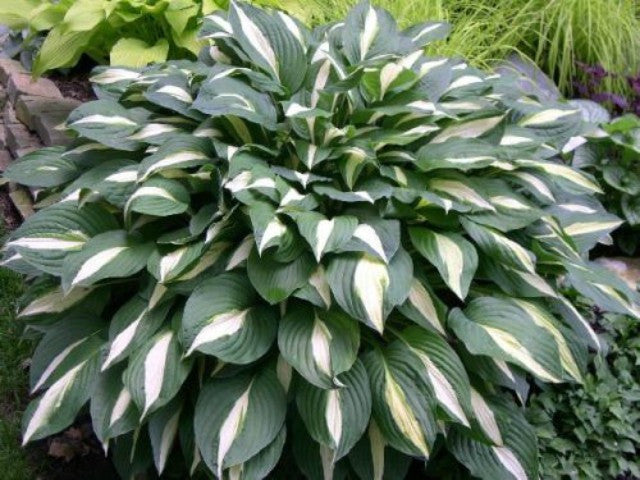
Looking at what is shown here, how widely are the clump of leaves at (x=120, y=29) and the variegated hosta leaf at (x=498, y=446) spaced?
2074 mm

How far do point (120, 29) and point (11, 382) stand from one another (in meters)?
1.68

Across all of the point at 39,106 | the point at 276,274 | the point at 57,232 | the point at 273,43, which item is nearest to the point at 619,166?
the point at 273,43

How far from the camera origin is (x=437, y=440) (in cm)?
192

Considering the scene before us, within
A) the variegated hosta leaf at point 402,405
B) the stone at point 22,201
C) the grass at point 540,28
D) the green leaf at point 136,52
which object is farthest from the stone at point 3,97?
the variegated hosta leaf at point 402,405

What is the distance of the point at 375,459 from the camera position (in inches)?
72.4

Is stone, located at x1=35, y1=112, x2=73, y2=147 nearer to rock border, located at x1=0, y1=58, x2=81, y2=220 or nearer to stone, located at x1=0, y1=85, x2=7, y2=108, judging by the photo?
rock border, located at x1=0, y1=58, x2=81, y2=220

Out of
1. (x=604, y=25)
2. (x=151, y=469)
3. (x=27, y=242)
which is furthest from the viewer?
(x=604, y=25)

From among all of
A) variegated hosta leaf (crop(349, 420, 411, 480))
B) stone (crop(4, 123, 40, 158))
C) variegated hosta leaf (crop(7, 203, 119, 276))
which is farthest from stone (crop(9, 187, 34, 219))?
variegated hosta leaf (crop(349, 420, 411, 480))

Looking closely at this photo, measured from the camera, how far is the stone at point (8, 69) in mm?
3848

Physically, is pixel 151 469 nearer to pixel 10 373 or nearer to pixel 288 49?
pixel 10 373

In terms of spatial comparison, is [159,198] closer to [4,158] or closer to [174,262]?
[174,262]

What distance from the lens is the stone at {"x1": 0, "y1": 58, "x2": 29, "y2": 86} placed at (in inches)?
151

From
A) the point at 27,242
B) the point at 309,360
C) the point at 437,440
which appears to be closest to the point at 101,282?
the point at 27,242

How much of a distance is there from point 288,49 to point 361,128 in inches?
13.9
